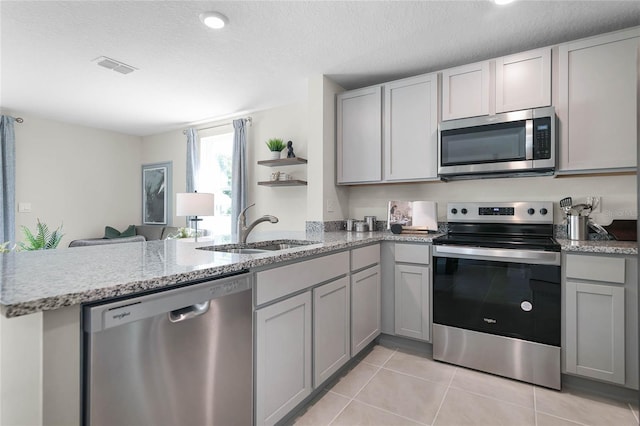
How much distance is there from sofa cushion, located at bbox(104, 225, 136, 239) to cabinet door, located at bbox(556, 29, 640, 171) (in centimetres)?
581

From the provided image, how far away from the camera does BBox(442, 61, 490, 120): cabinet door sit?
250 cm

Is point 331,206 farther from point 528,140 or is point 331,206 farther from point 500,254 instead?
point 528,140

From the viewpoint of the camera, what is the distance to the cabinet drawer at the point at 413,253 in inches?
96.0

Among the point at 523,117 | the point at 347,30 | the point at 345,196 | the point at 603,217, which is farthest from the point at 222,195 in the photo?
the point at 603,217

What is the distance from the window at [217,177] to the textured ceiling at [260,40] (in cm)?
131

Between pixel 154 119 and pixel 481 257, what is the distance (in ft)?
14.9

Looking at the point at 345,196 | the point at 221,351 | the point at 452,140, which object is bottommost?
the point at 221,351

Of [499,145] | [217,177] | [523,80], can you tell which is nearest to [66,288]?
[499,145]

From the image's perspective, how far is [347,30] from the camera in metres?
2.24

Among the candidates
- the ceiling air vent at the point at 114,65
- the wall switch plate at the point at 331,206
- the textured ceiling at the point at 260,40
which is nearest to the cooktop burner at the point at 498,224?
the wall switch plate at the point at 331,206

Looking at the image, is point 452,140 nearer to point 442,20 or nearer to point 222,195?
point 442,20

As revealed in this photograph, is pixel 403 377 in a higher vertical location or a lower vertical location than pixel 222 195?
lower

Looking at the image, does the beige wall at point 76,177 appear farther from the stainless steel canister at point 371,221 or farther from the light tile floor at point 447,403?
the light tile floor at point 447,403

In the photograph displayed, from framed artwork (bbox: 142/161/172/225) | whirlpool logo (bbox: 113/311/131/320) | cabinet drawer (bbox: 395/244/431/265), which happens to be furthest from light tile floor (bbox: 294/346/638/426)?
framed artwork (bbox: 142/161/172/225)
